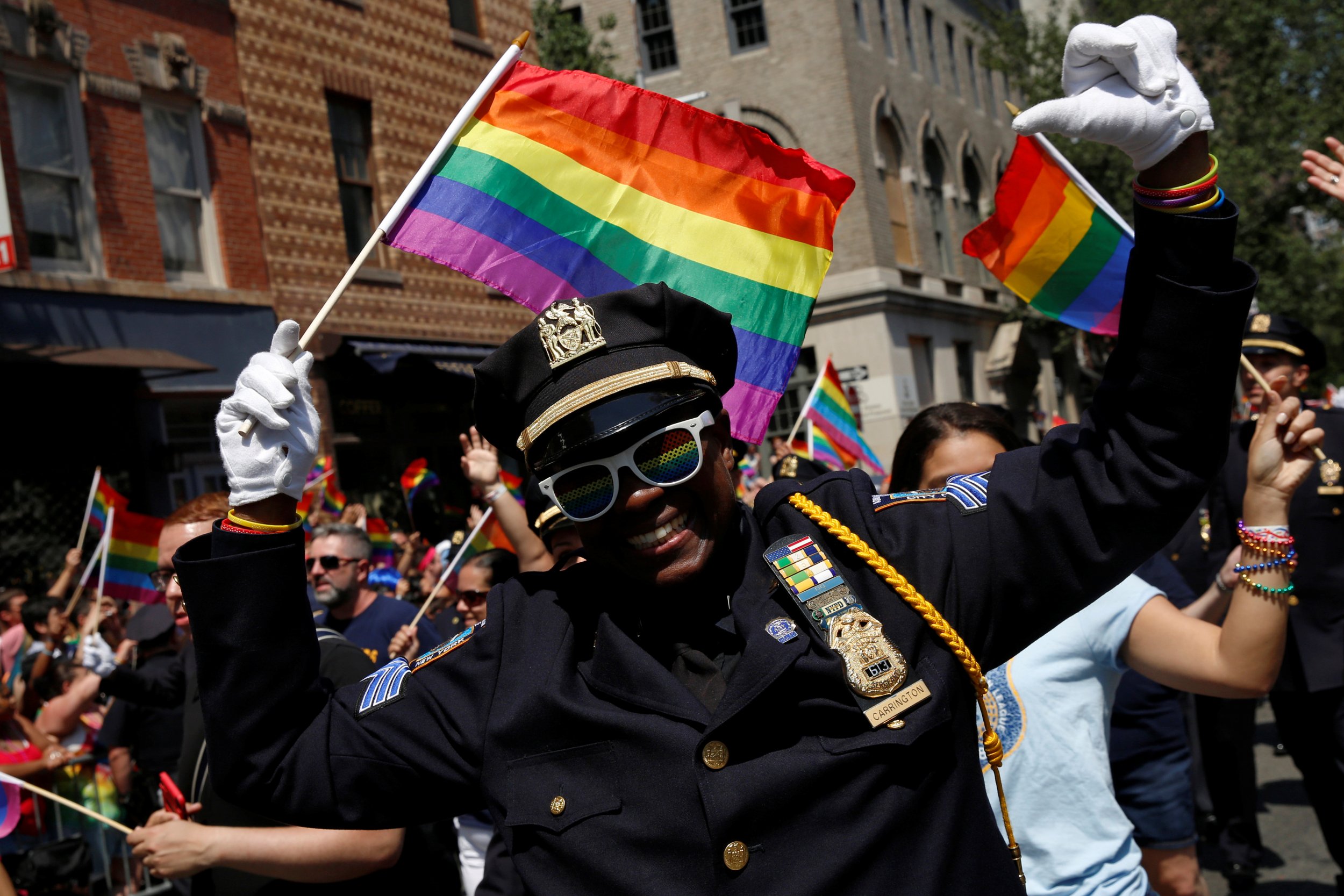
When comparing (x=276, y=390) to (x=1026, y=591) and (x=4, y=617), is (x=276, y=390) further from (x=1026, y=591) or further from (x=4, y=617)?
(x=4, y=617)

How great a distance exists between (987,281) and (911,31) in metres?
7.26

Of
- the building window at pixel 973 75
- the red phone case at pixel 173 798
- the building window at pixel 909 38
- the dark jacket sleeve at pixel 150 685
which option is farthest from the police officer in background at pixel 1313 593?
the building window at pixel 973 75

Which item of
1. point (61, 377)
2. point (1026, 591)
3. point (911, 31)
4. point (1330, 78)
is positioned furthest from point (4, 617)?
point (911, 31)

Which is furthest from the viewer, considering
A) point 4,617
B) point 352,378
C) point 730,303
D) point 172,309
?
point 352,378

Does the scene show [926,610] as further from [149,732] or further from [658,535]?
[149,732]

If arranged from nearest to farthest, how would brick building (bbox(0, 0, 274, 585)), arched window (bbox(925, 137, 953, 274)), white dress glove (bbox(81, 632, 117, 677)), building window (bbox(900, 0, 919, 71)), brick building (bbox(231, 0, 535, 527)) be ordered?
white dress glove (bbox(81, 632, 117, 677)) < brick building (bbox(0, 0, 274, 585)) < brick building (bbox(231, 0, 535, 527)) < building window (bbox(900, 0, 919, 71)) < arched window (bbox(925, 137, 953, 274))

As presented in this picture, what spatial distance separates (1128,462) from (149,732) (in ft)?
19.4

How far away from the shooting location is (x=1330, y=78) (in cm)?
2375

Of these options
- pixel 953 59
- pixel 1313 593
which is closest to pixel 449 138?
pixel 1313 593

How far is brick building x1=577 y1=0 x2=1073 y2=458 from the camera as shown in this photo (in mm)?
26453

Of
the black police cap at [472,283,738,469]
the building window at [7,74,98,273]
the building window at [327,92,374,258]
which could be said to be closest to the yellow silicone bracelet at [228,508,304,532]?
the black police cap at [472,283,738,469]

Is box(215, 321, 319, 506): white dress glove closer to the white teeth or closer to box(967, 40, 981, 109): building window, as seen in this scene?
the white teeth

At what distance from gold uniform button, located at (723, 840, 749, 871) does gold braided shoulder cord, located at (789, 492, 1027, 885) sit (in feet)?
1.53

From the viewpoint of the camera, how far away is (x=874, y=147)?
90.9 ft
